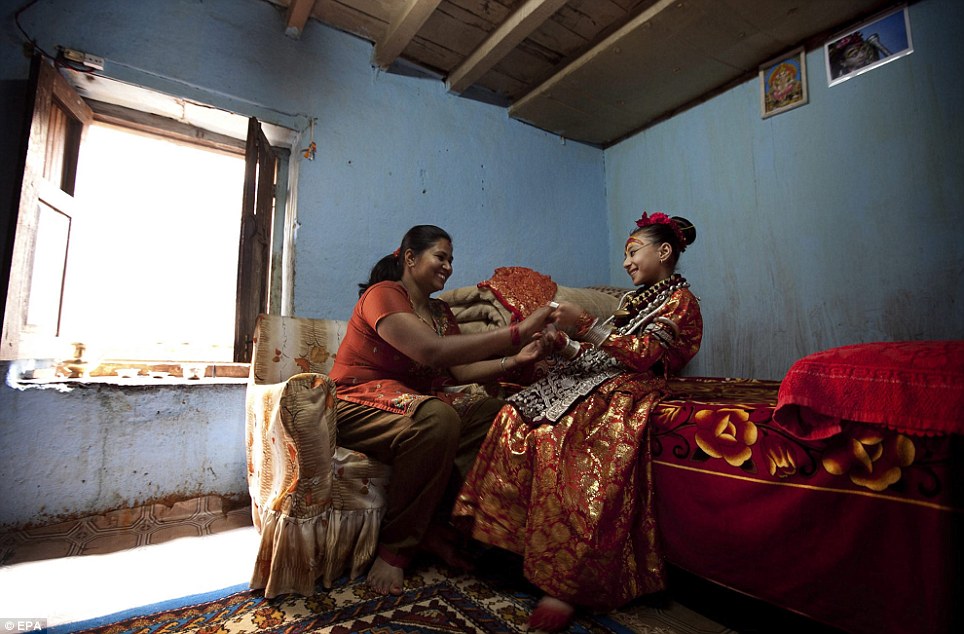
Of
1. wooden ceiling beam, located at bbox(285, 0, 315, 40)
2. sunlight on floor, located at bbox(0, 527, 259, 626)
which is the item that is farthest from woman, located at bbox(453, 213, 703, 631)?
wooden ceiling beam, located at bbox(285, 0, 315, 40)

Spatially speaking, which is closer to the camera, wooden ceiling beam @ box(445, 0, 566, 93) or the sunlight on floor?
the sunlight on floor

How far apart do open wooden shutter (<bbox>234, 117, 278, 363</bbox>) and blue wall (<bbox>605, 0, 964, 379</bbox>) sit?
2.76 meters

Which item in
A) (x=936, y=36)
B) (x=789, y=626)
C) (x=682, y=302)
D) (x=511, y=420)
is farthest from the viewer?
(x=936, y=36)

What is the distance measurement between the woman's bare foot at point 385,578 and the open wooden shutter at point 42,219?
180 cm

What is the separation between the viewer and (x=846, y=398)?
38.2 inches

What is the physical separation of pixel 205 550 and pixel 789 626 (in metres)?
2.03

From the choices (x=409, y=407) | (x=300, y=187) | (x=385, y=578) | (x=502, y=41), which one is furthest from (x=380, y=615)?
(x=502, y=41)

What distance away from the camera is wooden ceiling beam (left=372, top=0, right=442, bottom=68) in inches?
98.3

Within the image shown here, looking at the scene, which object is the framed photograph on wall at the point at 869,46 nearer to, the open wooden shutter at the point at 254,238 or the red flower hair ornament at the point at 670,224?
the red flower hair ornament at the point at 670,224

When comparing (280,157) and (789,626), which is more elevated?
(280,157)

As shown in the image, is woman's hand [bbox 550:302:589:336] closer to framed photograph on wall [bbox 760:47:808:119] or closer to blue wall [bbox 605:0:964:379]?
blue wall [bbox 605:0:964:379]

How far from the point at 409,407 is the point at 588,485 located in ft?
2.06

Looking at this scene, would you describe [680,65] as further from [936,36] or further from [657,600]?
[657,600]

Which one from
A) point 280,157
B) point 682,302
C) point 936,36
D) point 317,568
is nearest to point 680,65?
point 936,36
